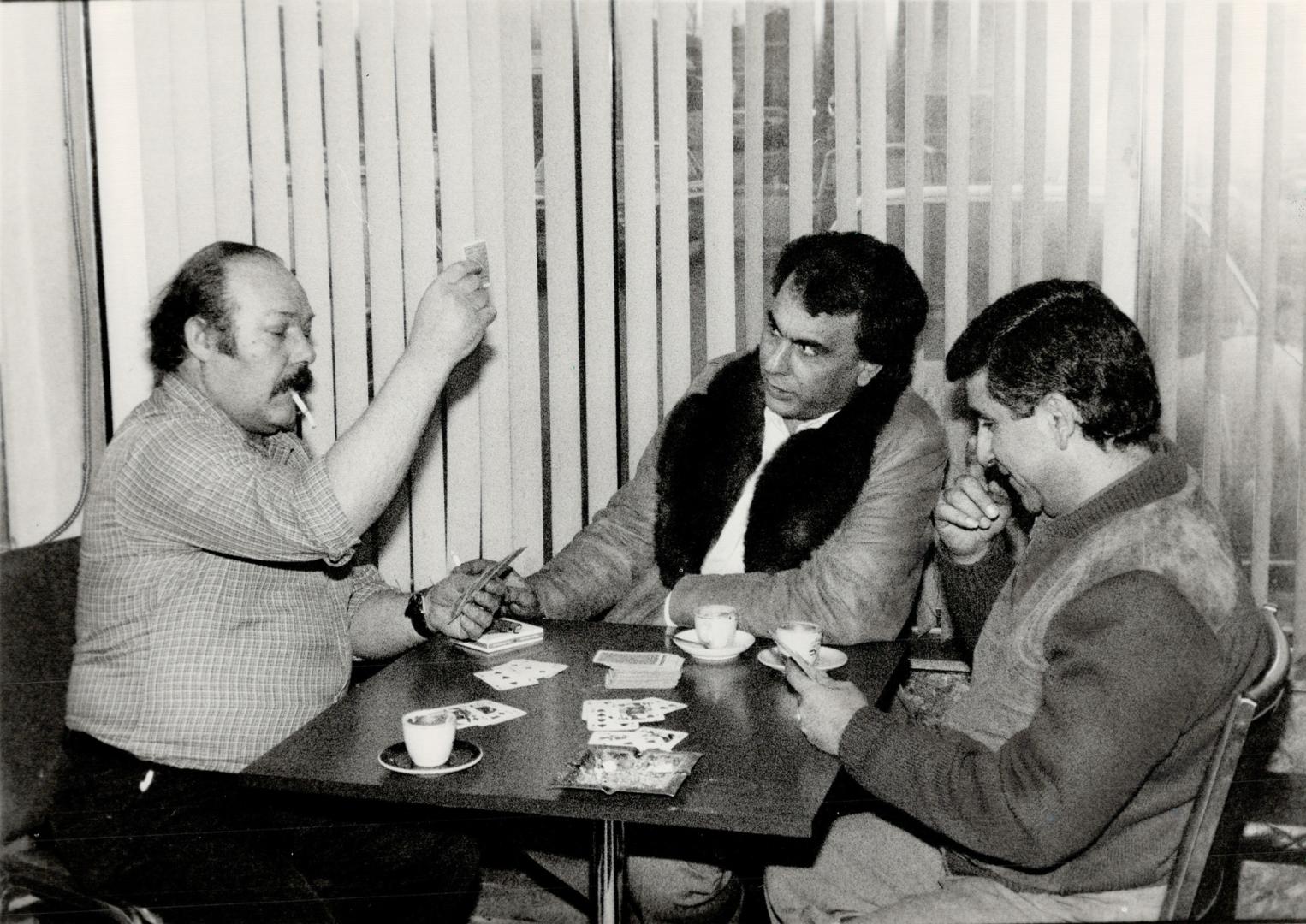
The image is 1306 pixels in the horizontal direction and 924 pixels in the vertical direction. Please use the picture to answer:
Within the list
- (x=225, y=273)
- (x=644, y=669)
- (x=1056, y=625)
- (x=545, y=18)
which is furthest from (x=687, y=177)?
(x=1056, y=625)

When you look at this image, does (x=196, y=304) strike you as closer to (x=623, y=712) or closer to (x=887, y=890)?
(x=623, y=712)

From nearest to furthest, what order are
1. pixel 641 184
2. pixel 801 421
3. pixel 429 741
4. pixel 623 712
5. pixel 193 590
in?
pixel 429 741, pixel 623 712, pixel 193 590, pixel 801 421, pixel 641 184

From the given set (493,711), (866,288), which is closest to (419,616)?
(493,711)

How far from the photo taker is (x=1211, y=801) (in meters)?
1.38

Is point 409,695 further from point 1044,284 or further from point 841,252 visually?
point 841,252

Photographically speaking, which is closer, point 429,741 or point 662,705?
point 429,741

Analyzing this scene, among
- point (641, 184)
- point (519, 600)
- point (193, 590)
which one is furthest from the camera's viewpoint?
point (641, 184)

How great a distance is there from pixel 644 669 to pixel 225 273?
1045 millimetres

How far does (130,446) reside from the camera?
81.4 inches

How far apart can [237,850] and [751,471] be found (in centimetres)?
135

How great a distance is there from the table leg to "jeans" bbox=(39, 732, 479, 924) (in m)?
0.44

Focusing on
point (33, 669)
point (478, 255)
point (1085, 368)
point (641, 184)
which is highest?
point (641, 184)

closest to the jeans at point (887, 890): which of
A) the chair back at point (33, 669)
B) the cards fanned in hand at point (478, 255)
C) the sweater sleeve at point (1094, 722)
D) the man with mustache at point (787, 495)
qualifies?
the sweater sleeve at point (1094, 722)

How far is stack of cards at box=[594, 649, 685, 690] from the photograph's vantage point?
1979 millimetres
